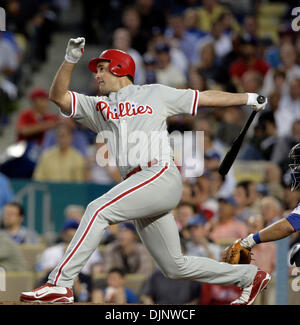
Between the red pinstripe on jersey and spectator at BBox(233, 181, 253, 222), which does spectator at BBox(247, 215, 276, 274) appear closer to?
spectator at BBox(233, 181, 253, 222)

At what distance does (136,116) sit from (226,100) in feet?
2.04

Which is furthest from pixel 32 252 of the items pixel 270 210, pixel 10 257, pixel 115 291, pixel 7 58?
pixel 7 58

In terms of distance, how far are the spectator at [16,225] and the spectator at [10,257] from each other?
27.1 inches

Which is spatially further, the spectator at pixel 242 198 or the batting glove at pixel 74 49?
the spectator at pixel 242 198

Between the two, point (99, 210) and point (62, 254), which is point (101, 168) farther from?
point (99, 210)

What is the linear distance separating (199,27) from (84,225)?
28.2ft

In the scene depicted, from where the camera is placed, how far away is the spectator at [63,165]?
10.9 m

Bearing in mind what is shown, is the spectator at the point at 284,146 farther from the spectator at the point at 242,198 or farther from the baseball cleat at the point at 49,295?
the baseball cleat at the point at 49,295

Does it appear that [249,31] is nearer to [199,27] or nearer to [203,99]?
[199,27]

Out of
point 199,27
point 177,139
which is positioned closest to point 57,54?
point 199,27

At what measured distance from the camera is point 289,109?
11.4 m

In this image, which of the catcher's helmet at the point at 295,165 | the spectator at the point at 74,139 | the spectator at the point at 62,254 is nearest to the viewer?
the catcher's helmet at the point at 295,165

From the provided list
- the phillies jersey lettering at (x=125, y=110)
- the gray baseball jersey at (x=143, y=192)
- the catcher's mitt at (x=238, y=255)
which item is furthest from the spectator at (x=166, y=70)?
the phillies jersey lettering at (x=125, y=110)

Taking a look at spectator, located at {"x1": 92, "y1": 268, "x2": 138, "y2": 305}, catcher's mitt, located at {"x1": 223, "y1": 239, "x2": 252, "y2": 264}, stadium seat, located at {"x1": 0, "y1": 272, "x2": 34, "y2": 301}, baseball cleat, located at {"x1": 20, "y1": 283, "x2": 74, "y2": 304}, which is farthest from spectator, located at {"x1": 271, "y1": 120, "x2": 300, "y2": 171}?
baseball cleat, located at {"x1": 20, "y1": 283, "x2": 74, "y2": 304}
